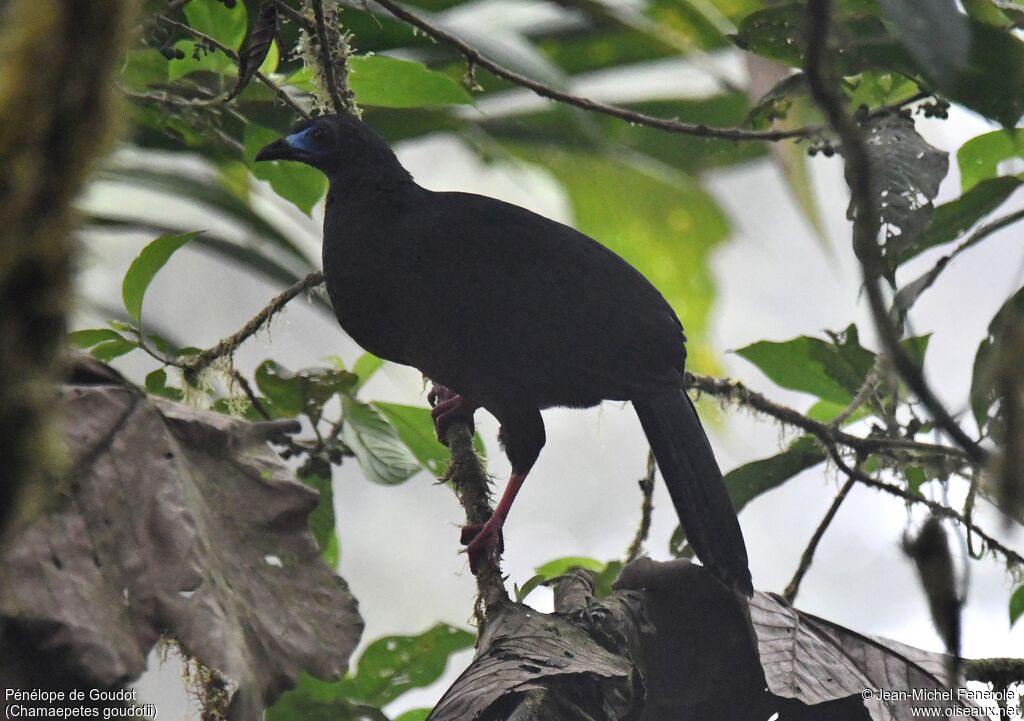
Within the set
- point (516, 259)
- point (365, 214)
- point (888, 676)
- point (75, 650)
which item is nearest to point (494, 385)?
point (516, 259)

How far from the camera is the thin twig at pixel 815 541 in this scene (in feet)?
7.54

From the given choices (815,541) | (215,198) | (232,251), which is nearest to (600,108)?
(815,541)

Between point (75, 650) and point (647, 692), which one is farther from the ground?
point (647, 692)

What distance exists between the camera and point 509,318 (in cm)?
251

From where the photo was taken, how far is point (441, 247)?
2.55 meters

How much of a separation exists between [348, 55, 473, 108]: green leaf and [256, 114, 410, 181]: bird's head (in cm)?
21

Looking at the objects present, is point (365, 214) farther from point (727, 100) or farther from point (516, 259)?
point (727, 100)

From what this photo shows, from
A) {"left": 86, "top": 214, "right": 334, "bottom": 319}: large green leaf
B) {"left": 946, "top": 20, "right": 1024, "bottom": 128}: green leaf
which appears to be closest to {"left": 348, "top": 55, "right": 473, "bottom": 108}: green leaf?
{"left": 946, "top": 20, "right": 1024, "bottom": 128}: green leaf

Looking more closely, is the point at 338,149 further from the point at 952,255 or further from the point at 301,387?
the point at 952,255

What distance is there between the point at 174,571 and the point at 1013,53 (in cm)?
157

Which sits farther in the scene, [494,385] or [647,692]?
[494,385]

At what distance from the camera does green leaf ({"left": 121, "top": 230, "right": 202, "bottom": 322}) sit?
215cm

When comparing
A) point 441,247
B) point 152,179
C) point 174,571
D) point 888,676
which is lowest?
point 174,571

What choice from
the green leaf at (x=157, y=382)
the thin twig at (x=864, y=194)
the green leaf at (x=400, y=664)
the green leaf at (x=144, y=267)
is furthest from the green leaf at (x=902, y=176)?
the green leaf at (x=157, y=382)
